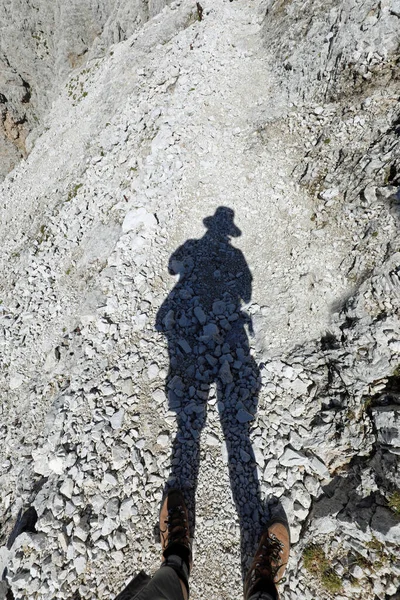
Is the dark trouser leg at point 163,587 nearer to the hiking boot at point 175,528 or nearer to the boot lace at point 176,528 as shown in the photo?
the hiking boot at point 175,528

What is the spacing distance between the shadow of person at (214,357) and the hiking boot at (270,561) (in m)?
0.38

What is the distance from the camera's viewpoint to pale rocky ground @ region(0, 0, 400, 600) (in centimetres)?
→ 515

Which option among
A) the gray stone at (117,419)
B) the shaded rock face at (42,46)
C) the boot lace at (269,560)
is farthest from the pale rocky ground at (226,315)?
the shaded rock face at (42,46)

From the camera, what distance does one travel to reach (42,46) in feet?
67.3

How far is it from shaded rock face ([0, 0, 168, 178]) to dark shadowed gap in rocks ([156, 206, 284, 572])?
19.9 meters

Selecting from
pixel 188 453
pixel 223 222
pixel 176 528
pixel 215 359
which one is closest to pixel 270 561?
pixel 176 528

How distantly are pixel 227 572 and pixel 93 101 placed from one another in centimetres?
2221

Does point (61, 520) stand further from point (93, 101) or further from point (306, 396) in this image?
point (93, 101)

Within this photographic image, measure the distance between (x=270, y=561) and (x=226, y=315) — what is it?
187 inches

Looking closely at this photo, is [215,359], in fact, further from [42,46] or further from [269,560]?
[42,46]

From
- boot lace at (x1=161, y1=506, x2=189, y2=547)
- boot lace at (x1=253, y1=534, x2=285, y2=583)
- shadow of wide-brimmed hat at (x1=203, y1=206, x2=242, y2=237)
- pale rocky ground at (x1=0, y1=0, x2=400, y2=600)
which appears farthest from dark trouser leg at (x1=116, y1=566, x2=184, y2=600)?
shadow of wide-brimmed hat at (x1=203, y1=206, x2=242, y2=237)

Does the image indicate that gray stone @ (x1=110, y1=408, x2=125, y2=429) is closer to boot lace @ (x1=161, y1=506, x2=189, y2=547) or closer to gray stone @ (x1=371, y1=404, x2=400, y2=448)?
boot lace @ (x1=161, y1=506, x2=189, y2=547)

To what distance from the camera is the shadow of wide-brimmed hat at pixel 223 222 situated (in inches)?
356

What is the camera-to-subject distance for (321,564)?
457cm
